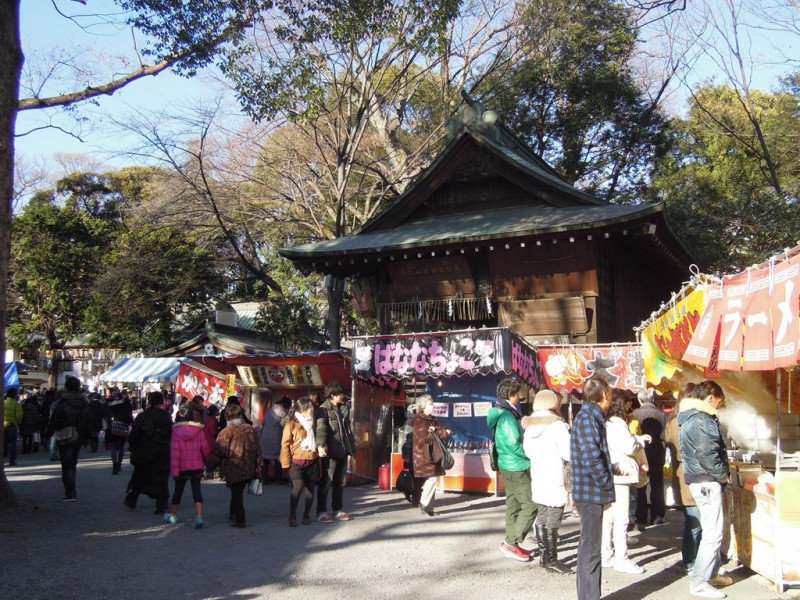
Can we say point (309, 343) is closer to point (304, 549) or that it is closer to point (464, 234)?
point (464, 234)

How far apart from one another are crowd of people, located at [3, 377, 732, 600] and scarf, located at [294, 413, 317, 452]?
0.02 meters

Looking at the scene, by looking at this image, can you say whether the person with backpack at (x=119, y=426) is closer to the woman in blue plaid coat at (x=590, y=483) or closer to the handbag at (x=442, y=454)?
the handbag at (x=442, y=454)

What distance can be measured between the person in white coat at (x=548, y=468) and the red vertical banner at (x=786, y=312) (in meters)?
2.06

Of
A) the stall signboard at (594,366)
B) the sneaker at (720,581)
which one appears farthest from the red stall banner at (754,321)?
the stall signboard at (594,366)

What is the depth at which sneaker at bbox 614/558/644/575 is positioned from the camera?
21.6 ft

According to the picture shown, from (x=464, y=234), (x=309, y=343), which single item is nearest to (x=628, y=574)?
(x=464, y=234)

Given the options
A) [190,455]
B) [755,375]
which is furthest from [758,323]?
[190,455]

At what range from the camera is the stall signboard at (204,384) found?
15.7m

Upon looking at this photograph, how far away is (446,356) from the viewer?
1159 centimetres

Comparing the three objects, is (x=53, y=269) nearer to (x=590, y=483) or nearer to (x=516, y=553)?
A: (x=516, y=553)

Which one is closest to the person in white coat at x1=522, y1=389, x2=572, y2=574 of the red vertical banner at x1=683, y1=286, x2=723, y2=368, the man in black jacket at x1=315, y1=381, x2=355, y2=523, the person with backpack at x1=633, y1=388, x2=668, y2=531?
the red vertical banner at x1=683, y1=286, x2=723, y2=368

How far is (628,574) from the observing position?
6.57 m

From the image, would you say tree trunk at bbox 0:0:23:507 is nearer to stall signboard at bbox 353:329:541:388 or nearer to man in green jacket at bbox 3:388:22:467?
stall signboard at bbox 353:329:541:388

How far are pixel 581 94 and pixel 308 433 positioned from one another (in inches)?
800
